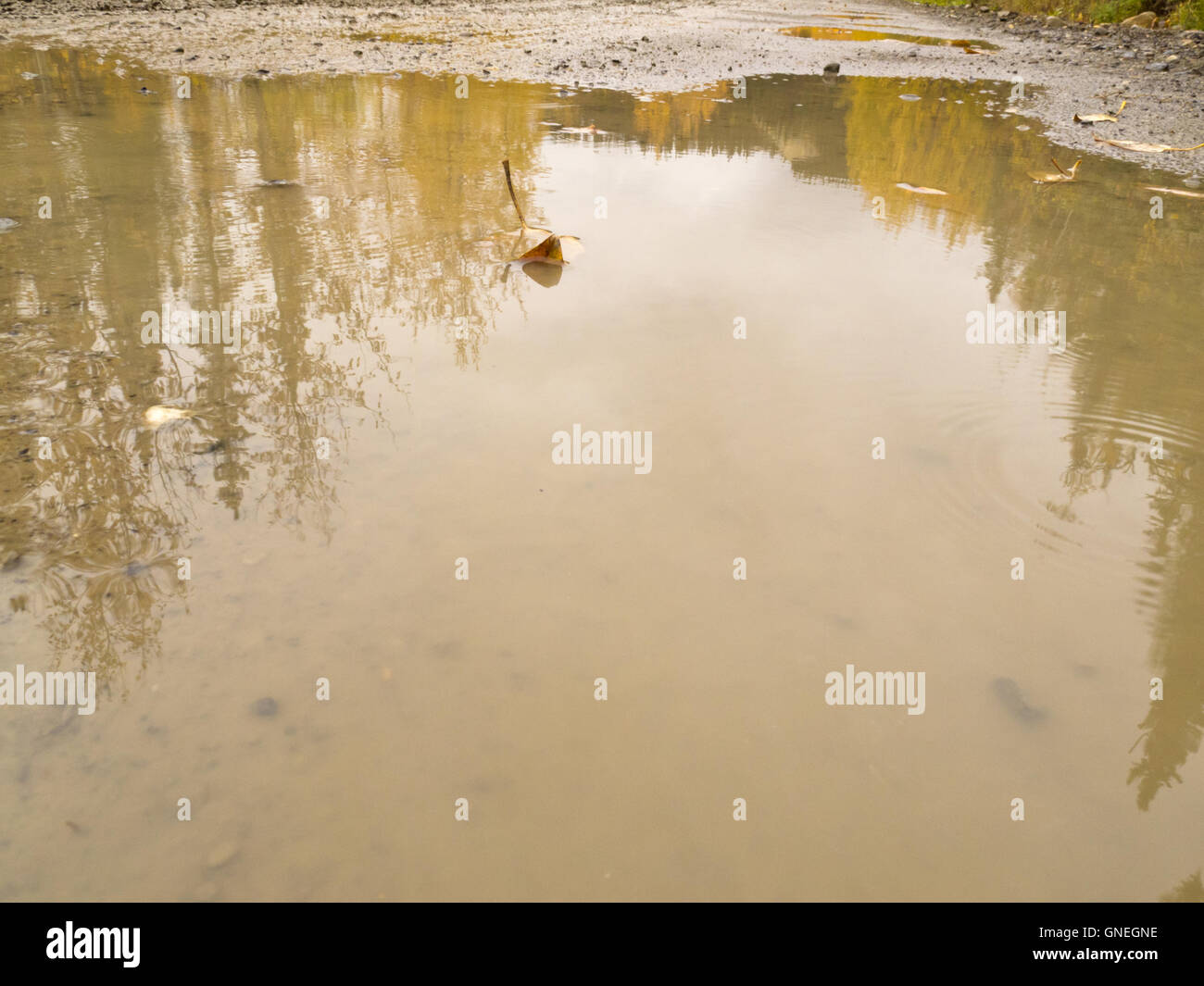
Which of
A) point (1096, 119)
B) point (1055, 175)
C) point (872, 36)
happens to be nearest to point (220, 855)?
point (1055, 175)

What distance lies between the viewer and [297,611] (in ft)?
5.64

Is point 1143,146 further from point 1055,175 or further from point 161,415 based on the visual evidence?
point 161,415

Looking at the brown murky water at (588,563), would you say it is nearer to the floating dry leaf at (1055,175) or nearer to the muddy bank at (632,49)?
the floating dry leaf at (1055,175)

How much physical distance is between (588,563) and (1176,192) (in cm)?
493

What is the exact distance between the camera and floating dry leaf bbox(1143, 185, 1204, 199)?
4789mm

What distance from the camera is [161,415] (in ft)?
7.59

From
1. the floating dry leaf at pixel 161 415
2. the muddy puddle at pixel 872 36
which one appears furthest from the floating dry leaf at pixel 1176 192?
the muddy puddle at pixel 872 36

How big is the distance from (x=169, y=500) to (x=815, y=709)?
1583 mm

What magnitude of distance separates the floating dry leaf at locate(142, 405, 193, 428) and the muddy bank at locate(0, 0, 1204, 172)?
617 cm

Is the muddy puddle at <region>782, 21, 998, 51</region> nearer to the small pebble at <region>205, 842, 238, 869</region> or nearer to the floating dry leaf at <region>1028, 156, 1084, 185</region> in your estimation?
the floating dry leaf at <region>1028, 156, 1084, 185</region>

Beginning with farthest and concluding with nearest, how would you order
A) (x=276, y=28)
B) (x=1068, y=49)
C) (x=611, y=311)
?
(x=1068, y=49) < (x=276, y=28) < (x=611, y=311)

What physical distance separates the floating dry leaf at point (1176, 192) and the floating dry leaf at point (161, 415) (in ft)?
17.6
